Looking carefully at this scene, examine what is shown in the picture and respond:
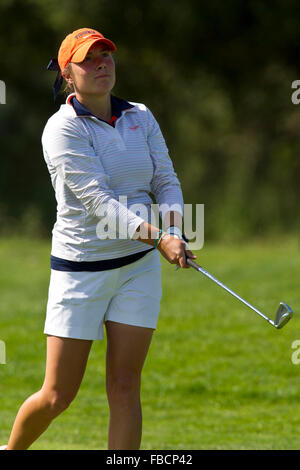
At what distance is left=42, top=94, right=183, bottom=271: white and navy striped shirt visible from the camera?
11.5 feet

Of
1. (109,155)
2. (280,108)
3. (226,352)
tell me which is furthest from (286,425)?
(280,108)

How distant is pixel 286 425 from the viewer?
6.09m

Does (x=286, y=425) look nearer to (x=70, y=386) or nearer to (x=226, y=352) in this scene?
(x=226, y=352)

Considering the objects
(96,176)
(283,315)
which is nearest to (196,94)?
(96,176)

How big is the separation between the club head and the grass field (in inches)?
73.5

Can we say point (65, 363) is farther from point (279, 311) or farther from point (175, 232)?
point (279, 311)

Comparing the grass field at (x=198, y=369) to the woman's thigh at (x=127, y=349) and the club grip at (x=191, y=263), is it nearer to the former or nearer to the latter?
the woman's thigh at (x=127, y=349)

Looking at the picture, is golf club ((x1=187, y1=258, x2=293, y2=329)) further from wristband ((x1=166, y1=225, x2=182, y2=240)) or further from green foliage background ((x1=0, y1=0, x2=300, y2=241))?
green foliage background ((x1=0, y1=0, x2=300, y2=241))

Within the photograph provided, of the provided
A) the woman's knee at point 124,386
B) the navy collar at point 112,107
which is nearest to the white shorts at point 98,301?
the woman's knee at point 124,386

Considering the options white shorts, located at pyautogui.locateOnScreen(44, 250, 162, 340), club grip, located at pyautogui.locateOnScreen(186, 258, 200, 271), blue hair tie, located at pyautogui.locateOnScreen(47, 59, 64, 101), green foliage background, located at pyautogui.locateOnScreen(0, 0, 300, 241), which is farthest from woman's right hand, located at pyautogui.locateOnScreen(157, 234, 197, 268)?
green foliage background, located at pyautogui.locateOnScreen(0, 0, 300, 241)

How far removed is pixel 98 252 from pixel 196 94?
656 inches

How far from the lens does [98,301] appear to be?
366cm

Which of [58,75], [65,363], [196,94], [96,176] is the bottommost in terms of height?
Result: [196,94]

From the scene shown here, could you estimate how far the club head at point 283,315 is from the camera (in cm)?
342
